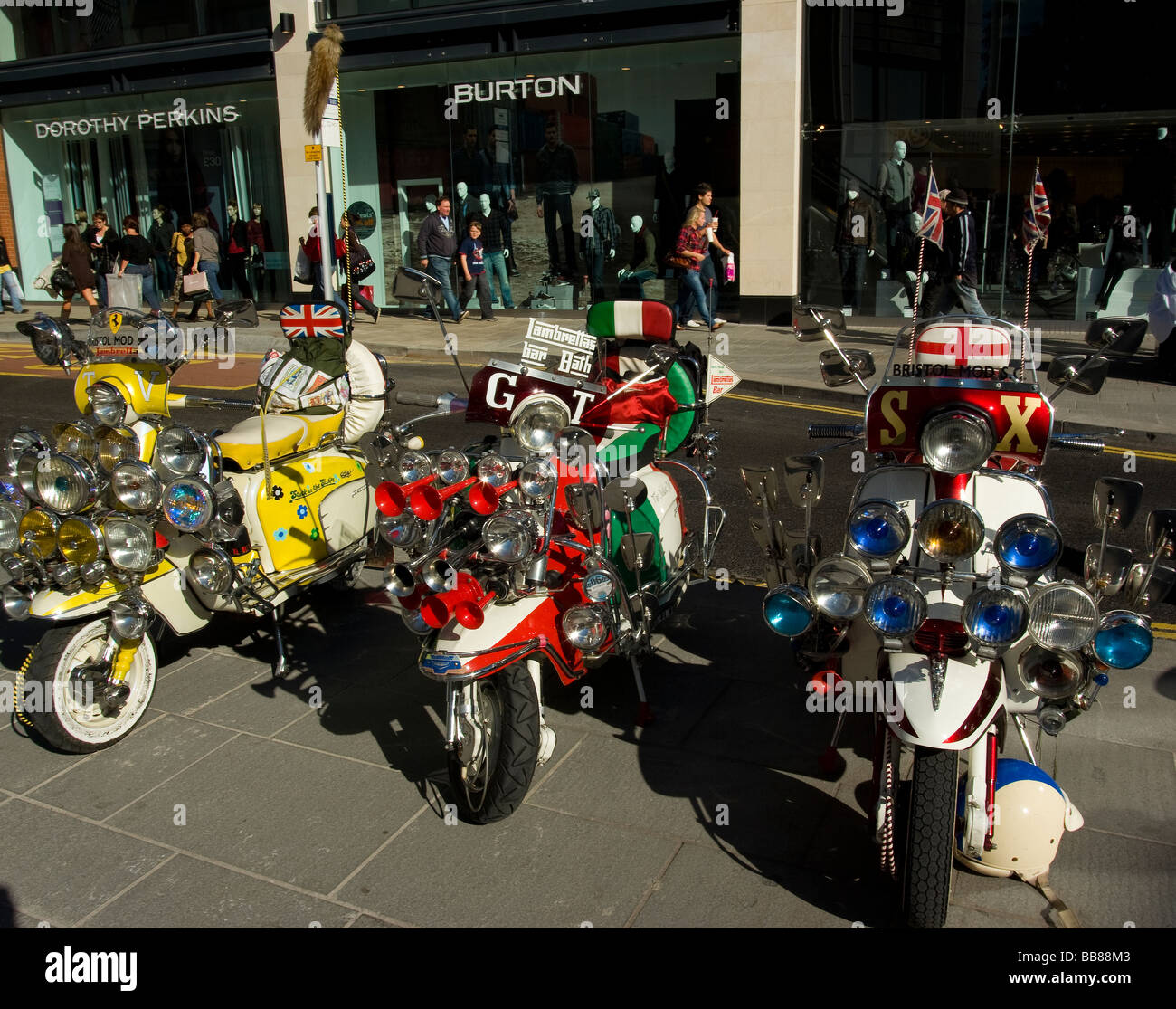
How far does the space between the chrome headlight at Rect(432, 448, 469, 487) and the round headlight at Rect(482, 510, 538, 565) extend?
19 centimetres

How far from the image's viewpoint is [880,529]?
10.6ft

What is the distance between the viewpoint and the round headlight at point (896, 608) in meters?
3.12

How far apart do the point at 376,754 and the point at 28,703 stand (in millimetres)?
1351

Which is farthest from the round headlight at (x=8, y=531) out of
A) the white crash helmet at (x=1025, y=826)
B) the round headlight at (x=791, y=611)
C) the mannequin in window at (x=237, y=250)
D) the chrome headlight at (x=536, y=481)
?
the mannequin in window at (x=237, y=250)

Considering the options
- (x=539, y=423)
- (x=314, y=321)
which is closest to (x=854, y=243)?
(x=314, y=321)

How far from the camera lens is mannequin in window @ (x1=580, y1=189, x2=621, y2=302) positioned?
1800 cm

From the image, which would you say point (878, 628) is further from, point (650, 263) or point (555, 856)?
point (650, 263)

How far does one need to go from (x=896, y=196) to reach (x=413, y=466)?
14280 mm

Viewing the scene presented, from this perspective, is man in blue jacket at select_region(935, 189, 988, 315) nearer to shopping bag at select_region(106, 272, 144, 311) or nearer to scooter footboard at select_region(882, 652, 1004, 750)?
shopping bag at select_region(106, 272, 144, 311)

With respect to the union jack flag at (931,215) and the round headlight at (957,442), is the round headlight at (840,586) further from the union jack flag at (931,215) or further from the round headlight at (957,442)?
the union jack flag at (931,215)

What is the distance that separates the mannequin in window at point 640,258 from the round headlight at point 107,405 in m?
14.0

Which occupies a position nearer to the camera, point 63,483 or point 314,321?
point 63,483

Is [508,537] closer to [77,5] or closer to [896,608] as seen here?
[896,608]

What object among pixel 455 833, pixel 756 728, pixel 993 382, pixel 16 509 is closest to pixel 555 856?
pixel 455 833
